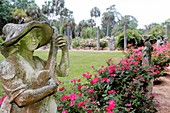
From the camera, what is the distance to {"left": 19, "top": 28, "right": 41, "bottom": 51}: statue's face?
148 cm

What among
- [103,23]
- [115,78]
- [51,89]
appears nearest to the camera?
[51,89]

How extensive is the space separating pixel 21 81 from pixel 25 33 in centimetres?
29

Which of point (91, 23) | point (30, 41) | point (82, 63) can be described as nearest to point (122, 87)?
point (30, 41)

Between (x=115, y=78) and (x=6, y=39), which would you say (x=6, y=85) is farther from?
(x=115, y=78)

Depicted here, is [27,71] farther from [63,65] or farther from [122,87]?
[122,87]

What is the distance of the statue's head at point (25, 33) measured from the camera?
1.39m

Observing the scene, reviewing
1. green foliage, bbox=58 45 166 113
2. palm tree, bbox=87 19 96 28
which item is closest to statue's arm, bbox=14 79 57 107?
green foliage, bbox=58 45 166 113

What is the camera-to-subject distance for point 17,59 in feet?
4.76

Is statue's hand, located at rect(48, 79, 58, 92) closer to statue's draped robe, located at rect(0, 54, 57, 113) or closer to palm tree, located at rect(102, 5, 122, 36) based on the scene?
statue's draped robe, located at rect(0, 54, 57, 113)

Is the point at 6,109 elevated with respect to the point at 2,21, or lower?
lower

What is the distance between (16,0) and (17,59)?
61454mm

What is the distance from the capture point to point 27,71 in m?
1.46

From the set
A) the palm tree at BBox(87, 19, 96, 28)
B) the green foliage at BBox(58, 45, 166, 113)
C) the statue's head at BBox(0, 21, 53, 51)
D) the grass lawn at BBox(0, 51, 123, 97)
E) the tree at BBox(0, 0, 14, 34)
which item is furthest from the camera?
the palm tree at BBox(87, 19, 96, 28)

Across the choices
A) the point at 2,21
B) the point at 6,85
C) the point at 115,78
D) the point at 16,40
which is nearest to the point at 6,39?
the point at 16,40
